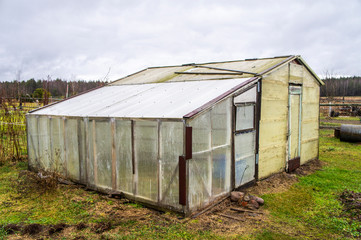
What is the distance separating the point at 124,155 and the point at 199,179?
6.22 ft

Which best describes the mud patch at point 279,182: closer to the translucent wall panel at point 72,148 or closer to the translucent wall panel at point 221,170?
the translucent wall panel at point 221,170

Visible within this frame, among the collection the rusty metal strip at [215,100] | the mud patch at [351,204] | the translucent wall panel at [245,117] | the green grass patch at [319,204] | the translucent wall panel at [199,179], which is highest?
the rusty metal strip at [215,100]

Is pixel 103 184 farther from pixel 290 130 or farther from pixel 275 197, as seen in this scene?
pixel 290 130

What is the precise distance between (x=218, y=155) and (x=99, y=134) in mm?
3062

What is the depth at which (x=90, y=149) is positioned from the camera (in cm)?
721

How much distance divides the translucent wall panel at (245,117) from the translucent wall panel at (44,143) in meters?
5.86

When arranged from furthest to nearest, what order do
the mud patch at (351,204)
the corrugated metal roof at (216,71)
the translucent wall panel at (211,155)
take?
the corrugated metal roof at (216,71) < the mud patch at (351,204) < the translucent wall panel at (211,155)

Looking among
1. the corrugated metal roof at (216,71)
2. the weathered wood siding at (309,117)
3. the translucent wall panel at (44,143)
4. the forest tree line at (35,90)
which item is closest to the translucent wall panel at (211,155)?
the corrugated metal roof at (216,71)

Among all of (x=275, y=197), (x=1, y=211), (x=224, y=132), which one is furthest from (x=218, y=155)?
(x=1, y=211)

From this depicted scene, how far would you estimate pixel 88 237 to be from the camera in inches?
190

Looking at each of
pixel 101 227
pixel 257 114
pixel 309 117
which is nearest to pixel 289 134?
pixel 309 117

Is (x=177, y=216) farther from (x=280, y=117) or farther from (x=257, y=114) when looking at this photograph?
(x=280, y=117)

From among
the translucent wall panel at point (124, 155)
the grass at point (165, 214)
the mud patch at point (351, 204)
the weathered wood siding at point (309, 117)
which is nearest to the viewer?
the grass at point (165, 214)

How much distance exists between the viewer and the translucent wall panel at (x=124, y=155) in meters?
6.30
